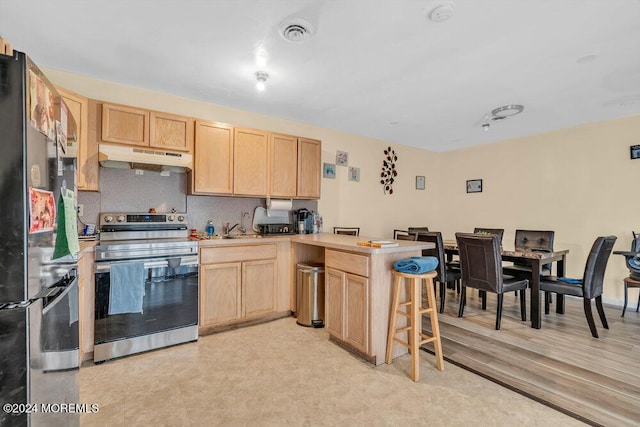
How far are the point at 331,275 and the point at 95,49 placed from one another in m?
2.76

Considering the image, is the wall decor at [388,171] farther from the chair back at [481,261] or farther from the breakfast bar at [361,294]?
the breakfast bar at [361,294]

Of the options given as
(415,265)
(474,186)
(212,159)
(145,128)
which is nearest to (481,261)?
(415,265)

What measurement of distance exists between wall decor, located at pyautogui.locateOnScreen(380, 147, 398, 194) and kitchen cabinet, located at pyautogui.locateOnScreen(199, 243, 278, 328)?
2.74 meters

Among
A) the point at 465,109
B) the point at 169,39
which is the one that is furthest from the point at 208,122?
the point at 465,109

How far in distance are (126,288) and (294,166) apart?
2247mm

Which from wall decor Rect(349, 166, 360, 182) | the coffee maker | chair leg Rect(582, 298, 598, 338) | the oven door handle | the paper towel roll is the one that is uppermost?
wall decor Rect(349, 166, 360, 182)

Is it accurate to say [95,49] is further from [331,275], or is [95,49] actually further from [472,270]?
[472,270]

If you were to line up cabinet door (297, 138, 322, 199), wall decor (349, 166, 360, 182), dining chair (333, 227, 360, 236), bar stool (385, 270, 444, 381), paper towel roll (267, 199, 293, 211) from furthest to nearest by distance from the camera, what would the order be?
1. wall decor (349, 166, 360, 182)
2. dining chair (333, 227, 360, 236)
3. cabinet door (297, 138, 322, 199)
4. paper towel roll (267, 199, 293, 211)
5. bar stool (385, 270, 444, 381)

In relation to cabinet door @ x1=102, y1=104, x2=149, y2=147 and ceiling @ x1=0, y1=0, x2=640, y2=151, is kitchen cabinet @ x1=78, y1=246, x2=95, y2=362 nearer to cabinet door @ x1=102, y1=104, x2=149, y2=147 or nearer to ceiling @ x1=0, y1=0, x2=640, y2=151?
cabinet door @ x1=102, y1=104, x2=149, y2=147

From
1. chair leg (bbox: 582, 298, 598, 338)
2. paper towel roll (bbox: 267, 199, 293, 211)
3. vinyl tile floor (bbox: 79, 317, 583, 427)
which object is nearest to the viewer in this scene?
vinyl tile floor (bbox: 79, 317, 583, 427)

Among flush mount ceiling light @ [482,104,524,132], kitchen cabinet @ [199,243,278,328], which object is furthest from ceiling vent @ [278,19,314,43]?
flush mount ceiling light @ [482,104,524,132]

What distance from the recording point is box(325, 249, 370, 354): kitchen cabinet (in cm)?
242

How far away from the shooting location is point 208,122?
3.24 meters

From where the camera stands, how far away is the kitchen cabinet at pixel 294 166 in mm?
3693
